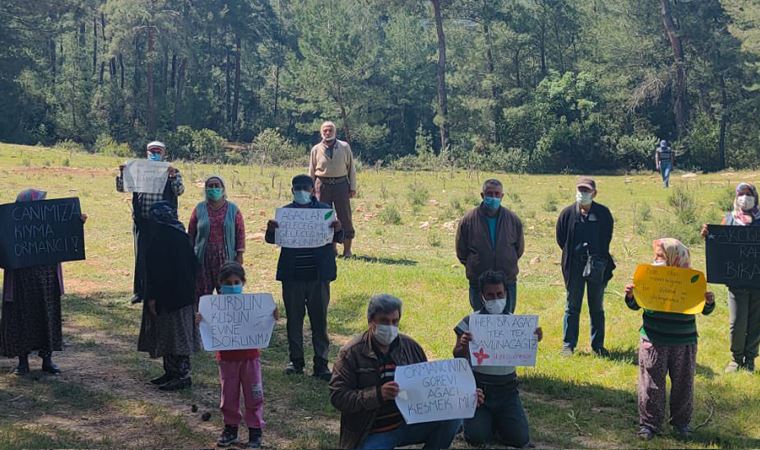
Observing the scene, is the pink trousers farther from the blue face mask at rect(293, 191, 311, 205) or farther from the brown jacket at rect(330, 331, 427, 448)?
the blue face mask at rect(293, 191, 311, 205)

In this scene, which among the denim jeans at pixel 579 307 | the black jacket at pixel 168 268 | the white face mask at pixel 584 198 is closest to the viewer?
the black jacket at pixel 168 268

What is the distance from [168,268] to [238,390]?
1463 mm

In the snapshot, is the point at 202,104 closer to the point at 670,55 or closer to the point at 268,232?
the point at 670,55

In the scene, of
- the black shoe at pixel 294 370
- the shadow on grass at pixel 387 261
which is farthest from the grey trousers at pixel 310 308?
the shadow on grass at pixel 387 261

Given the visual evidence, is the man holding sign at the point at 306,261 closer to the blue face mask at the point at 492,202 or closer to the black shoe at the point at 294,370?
the black shoe at the point at 294,370

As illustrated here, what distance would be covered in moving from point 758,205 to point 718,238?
0.80 m

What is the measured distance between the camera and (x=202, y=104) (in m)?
65.2

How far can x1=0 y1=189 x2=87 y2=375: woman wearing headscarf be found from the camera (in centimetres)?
804

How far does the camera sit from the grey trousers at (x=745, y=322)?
8609mm

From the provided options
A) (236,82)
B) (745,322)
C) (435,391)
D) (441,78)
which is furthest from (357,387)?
(236,82)

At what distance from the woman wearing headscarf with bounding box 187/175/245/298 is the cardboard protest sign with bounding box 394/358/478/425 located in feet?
11.2

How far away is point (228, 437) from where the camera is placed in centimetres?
646

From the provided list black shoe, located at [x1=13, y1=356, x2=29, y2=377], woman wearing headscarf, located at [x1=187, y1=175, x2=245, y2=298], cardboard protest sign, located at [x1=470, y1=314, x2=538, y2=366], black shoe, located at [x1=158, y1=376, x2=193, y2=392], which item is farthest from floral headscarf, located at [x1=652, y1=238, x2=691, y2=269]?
black shoe, located at [x1=13, y1=356, x2=29, y2=377]

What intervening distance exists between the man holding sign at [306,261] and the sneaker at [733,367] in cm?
407
